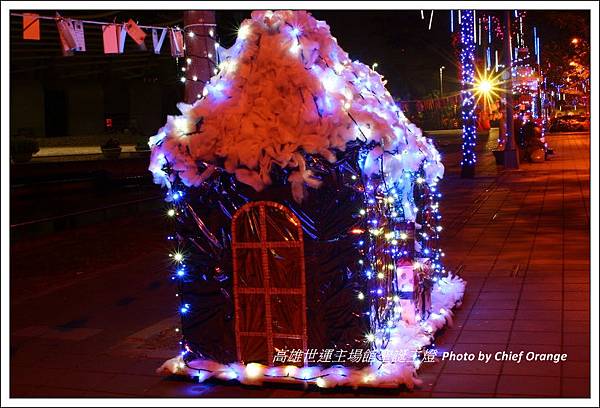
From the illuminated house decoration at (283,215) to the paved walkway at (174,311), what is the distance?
11.8 inches

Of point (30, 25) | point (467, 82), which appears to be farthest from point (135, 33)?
point (467, 82)

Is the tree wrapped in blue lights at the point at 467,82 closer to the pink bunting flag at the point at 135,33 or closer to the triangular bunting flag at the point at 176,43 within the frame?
the triangular bunting flag at the point at 176,43

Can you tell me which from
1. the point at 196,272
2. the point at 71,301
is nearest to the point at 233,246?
the point at 196,272

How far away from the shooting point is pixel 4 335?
575 cm

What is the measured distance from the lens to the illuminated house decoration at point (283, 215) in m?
5.42

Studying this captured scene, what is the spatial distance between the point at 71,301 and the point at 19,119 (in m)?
48.7

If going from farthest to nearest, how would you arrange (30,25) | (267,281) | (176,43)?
(176,43) → (30,25) → (267,281)

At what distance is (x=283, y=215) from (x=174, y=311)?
11.1 feet

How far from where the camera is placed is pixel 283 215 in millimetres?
5535

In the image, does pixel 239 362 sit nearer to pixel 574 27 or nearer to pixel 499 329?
pixel 499 329

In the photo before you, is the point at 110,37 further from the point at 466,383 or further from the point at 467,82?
the point at 467,82

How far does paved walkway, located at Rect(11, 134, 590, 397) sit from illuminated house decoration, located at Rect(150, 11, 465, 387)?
301mm

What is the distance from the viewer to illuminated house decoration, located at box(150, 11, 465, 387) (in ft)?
17.8

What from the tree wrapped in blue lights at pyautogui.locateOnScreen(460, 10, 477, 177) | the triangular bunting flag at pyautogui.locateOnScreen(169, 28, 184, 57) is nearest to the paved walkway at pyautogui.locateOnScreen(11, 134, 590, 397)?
the triangular bunting flag at pyautogui.locateOnScreen(169, 28, 184, 57)
